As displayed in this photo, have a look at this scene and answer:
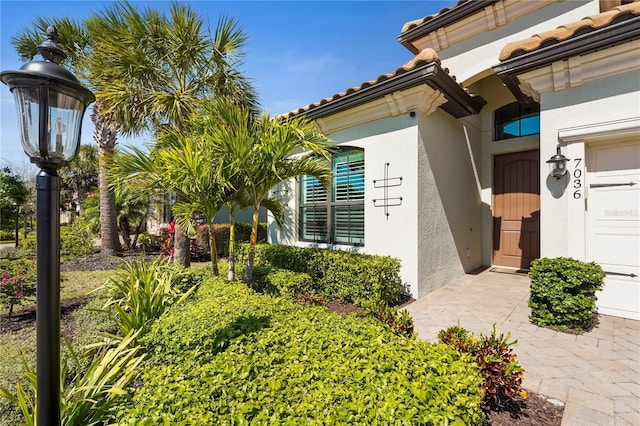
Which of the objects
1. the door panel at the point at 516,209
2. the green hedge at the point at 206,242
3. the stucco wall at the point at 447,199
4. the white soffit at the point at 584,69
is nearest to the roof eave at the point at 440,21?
the stucco wall at the point at 447,199

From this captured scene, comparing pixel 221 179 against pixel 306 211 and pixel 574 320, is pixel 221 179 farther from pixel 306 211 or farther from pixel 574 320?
pixel 574 320

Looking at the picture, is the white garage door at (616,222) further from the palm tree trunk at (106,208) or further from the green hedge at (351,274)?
the palm tree trunk at (106,208)

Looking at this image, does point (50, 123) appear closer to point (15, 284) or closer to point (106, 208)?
point (15, 284)

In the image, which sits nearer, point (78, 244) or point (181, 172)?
point (181, 172)

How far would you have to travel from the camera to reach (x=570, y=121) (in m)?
4.29

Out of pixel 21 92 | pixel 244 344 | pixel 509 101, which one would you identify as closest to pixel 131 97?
pixel 21 92

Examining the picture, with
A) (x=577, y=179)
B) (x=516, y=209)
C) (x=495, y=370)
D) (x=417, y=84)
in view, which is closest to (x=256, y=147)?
(x=417, y=84)

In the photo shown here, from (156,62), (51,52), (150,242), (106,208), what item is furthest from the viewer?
(150,242)

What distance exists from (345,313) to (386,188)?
2.65m

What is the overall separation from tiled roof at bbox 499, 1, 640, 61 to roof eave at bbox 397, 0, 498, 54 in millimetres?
3274

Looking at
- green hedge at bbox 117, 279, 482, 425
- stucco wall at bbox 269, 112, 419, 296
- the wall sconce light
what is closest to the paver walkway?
stucco wall at bbox 269, 112, 419, 296

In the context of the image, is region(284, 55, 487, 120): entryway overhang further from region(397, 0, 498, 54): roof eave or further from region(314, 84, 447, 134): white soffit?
region(397, 0, 498, 54): roof eave

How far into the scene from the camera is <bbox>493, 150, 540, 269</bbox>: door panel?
706cm

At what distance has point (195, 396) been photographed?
173 cm
